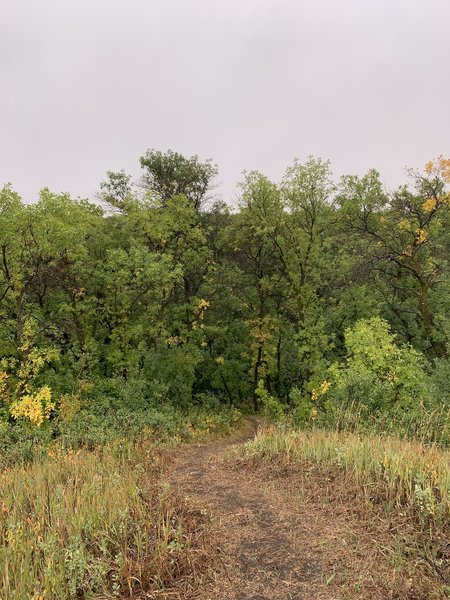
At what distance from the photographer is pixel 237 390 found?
80.6 ft

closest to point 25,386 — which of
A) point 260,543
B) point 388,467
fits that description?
point 260,543

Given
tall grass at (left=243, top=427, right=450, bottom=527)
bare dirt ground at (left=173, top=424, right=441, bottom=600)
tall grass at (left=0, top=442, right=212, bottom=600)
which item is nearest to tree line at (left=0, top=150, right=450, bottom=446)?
tall grass at (left=243, top=427, right=450, bottom=527)

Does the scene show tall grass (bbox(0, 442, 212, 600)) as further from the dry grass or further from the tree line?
the tree line

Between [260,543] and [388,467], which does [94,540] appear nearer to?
[260,543]

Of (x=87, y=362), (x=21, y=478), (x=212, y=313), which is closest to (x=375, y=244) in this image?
(x=212, y=313)

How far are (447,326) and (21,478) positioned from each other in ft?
49.8

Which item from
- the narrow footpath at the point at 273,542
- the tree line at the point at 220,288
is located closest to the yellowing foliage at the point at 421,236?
the tree line at the point at 220,288

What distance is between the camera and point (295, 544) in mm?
4793

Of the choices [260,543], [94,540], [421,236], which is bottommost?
[260,543]

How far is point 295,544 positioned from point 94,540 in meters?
2.42

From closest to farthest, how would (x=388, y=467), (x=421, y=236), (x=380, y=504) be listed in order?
(x=380, y=504), (x=388, y=467), (x=421, y=236)

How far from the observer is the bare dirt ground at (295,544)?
3936 mm

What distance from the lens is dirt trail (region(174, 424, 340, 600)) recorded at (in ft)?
13.1

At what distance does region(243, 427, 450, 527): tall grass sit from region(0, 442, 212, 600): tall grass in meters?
2.40
